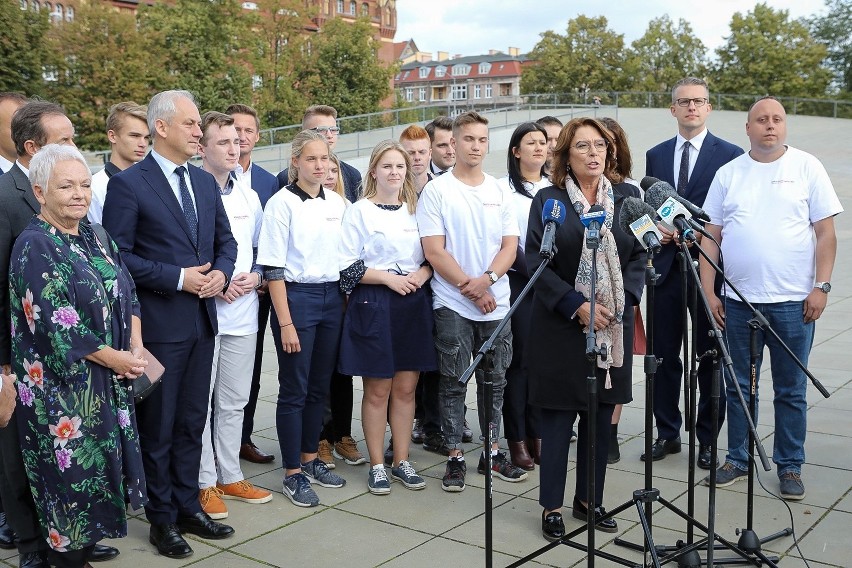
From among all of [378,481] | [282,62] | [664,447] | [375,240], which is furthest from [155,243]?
[282,62]

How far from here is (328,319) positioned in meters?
5.66

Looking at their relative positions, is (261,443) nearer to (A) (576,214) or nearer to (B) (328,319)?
(B) (328,319)

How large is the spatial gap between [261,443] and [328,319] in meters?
1.62

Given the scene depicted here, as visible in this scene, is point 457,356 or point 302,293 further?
point 457,356

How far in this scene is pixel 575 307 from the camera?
4.72 m

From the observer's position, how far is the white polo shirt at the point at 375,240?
5.72 metres

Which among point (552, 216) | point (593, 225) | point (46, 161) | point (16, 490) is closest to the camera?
point (593, 225)

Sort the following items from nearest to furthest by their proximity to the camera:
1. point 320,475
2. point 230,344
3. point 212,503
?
1. point 212,503
2. point 230,344
3. point 320,475

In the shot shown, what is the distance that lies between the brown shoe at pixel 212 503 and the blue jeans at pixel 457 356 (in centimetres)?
152

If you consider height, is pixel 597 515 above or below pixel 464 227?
below

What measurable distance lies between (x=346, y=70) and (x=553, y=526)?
5428cm

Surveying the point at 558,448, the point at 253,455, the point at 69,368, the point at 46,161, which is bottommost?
the point at 253,455

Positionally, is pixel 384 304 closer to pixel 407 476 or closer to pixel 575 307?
pixel 407 476

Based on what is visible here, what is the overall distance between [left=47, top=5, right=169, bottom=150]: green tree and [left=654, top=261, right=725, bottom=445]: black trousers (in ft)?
114
